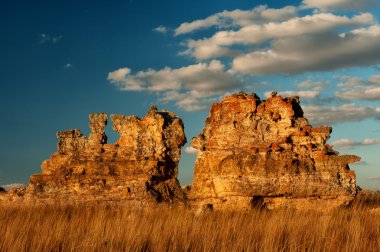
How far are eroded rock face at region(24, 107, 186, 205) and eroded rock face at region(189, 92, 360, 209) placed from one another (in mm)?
1683

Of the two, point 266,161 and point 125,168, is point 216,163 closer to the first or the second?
point 266,161

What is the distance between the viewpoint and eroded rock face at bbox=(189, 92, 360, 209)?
51.4 feet

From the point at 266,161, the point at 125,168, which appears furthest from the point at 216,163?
the point at 125,168

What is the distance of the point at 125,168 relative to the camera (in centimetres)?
1858

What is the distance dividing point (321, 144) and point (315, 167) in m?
0.97

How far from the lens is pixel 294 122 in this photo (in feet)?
54.7

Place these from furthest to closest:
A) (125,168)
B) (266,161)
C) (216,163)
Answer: (125,168), (216,163), (266,161)

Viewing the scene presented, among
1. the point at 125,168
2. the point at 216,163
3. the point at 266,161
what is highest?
the point at 266,161

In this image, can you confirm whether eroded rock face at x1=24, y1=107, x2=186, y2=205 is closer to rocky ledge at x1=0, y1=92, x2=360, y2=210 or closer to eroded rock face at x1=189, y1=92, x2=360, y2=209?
rocky ledge at x1=0, y1=92, x2=360, y2=210

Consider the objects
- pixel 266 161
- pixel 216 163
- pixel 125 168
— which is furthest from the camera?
pixel 125 168

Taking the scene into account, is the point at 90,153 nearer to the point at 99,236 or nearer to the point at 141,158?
the point at 141,158

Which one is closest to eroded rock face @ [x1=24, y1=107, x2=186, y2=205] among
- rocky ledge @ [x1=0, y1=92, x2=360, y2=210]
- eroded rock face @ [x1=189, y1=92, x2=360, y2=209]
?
rocky ledge @ [x1=0, y1=92, x2=360, y2=210]

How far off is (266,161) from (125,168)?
623 cm

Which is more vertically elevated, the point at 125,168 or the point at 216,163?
the point at 216,163
